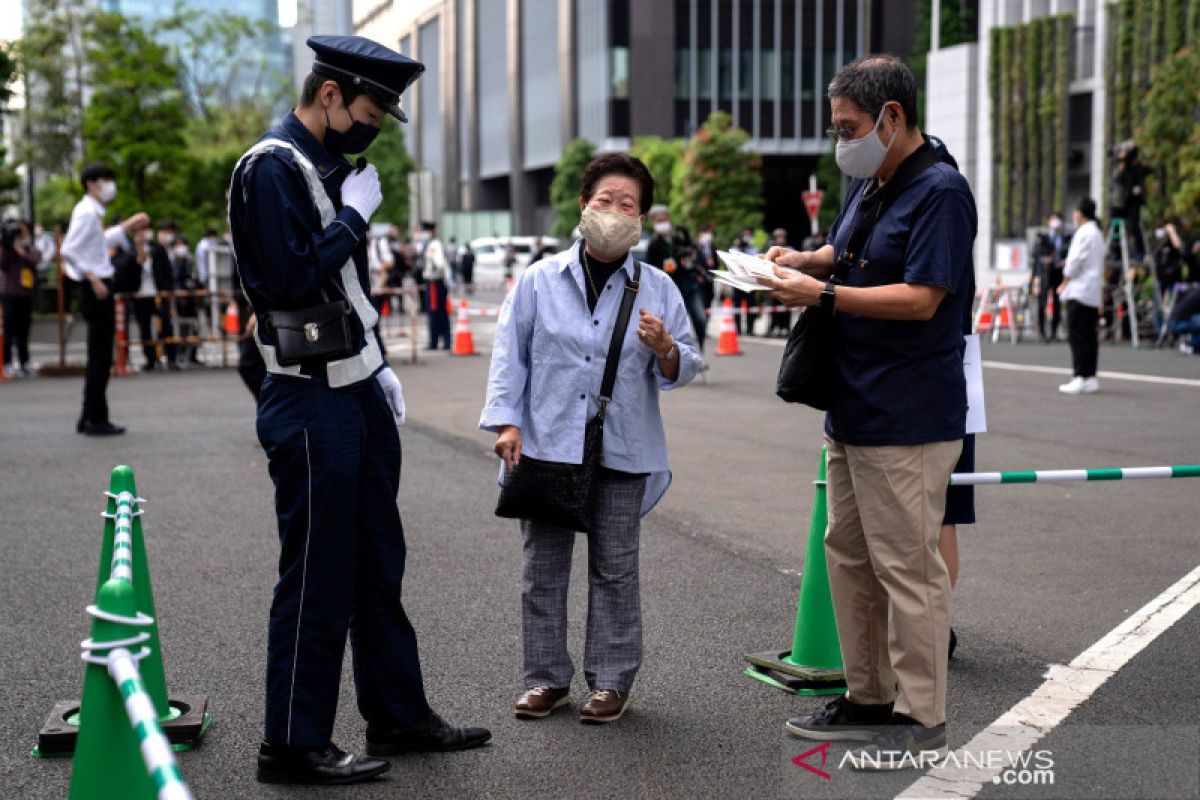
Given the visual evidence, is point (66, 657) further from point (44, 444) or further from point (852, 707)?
point (44, 444)

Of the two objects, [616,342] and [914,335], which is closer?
[914,335]

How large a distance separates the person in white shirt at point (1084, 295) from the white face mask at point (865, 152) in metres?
11.4

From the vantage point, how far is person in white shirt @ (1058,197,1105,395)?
15.0 meters

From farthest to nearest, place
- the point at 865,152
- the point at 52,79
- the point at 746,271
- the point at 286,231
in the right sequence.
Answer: the point at 52,79, the point at 746,271, the point at 865,152, the point at 286,231

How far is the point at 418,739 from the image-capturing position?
4.59 m

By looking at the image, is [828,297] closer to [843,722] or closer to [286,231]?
[843,722]

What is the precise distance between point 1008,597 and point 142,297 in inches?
646

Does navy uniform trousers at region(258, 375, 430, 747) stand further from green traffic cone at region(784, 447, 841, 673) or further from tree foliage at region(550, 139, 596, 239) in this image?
tree foliage at region(550, 139, 596, 239)

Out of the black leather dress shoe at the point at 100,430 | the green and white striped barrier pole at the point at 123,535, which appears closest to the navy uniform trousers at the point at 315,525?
the green and white striped barrier pole at the point at 123,535

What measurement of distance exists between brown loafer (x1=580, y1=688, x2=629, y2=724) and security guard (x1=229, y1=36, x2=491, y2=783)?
2.59ft

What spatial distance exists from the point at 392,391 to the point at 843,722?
173cm

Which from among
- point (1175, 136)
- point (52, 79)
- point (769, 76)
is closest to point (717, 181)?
point (769, 76)

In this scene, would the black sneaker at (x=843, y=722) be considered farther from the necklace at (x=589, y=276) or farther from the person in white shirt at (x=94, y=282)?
the person in white shirt at (x=94, y=282)

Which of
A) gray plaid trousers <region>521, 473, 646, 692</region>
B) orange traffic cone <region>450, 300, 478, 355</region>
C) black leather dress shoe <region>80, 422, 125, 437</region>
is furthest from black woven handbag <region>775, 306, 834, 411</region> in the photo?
orange traffic cone <region>450, 300, 478, 355</region>
